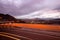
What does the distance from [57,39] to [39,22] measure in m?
35.1

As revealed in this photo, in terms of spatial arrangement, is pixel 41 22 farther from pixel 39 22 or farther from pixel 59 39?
pixel 59 39

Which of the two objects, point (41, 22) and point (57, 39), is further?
point (41, 22)

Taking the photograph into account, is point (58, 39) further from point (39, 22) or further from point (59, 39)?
point (39, 22)

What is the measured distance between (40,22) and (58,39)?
35.0 meters

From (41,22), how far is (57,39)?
34.5 metres

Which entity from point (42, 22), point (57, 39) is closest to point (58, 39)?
point (57, 39)

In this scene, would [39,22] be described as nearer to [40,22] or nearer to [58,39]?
[40,22]

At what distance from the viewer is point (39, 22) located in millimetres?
54031

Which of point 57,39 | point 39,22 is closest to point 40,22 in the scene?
point 39,22

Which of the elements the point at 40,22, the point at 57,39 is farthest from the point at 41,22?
the point at 57,39

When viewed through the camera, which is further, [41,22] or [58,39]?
[41,22]

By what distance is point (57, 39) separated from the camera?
19.0m

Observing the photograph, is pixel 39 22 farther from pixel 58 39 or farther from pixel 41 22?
pixel 58 39

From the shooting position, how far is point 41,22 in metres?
53.5
